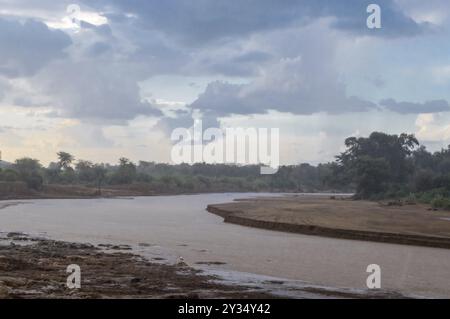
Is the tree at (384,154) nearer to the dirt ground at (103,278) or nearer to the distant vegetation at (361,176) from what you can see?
the distant vegetation at (361,176)

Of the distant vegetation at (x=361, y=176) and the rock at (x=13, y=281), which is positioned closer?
the rock at (x=13, y=281)

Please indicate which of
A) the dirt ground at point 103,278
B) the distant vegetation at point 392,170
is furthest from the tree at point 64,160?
the dirt ground at point 103,278

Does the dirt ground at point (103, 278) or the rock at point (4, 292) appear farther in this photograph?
the dirt ground at point (103, 278)

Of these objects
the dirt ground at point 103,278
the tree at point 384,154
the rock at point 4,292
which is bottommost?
the dirt ground at point 103,278

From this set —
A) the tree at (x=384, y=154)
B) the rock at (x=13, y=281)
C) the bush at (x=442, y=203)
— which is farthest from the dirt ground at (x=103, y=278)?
the tree at (x=384, y=154)

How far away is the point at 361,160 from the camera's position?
89.1 m

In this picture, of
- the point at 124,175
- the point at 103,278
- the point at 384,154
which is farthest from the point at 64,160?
the point at 103,278

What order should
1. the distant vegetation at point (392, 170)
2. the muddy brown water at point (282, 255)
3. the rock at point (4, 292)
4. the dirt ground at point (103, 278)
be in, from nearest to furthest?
the rock at point (4, 292), the dirt ground at point (103, 278), the muddy brown water at point (282, 255), the distant vegetation at point (392, 170)

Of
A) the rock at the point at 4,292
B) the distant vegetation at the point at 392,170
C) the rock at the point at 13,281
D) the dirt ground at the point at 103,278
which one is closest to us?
the rock at the point at 4,292

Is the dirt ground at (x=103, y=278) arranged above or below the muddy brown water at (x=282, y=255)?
above

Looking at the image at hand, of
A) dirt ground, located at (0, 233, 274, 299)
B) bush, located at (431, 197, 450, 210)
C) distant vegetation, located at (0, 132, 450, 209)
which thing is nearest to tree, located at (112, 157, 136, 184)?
distant vegetation, located at (0, 132, 450, 209)

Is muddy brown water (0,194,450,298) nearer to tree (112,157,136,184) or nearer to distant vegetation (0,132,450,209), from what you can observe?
distant vegetation (0,132,450,209)

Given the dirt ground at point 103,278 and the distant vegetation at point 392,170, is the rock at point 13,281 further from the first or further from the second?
the distant vegetation at point 392,170

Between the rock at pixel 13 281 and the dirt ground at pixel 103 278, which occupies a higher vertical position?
the rock at pixel 13 281
